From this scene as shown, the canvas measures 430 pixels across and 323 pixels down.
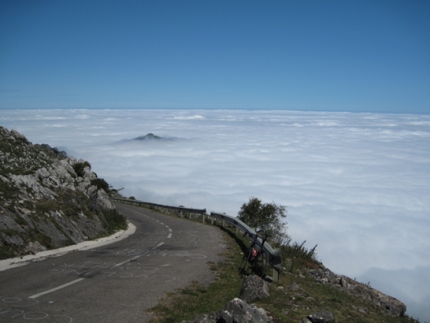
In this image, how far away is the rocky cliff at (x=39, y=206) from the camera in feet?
40.1

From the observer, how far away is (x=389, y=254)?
104 m

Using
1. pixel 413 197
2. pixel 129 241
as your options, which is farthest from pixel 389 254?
pixel 129 241

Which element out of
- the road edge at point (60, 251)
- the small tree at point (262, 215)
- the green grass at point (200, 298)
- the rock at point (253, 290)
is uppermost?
the small tree at point (262, 215)

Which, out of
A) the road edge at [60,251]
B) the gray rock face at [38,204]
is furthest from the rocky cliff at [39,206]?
the road edge at [60,251]

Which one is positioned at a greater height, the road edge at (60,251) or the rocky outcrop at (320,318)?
the rocky outcrop at (320,318)

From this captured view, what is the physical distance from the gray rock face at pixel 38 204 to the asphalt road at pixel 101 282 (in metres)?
1.61

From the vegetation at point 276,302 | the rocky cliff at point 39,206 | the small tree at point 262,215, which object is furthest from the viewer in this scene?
the small tree at point 262,215

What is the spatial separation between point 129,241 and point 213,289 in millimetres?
8679

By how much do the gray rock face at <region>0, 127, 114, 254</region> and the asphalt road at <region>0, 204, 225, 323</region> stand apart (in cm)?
161

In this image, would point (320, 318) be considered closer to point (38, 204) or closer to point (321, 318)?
point (321, 318)

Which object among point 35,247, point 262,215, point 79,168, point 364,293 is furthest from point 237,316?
point 79,168

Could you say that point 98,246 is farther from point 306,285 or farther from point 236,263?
point 306,285

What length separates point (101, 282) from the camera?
8.47m

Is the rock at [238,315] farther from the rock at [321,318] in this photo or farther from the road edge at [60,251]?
the road edge at [60,251]
